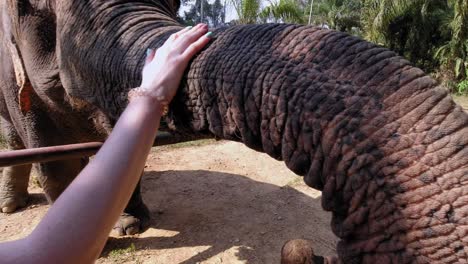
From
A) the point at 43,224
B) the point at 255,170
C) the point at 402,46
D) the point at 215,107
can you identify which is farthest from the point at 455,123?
the point at 402,46

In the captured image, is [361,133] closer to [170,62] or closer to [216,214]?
[170,62]

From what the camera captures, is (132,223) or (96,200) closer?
(96,200)

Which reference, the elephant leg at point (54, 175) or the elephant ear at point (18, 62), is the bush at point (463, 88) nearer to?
the elephant leg at point (54, 175)

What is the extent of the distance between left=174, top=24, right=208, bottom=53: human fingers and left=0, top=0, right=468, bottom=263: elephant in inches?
2.4

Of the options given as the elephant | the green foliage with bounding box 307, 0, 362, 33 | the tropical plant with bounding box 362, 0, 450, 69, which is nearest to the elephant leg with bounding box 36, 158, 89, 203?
the elephant

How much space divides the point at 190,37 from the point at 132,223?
2814 mm

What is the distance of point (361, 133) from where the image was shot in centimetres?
98

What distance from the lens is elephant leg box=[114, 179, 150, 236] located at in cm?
392

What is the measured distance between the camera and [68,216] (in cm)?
79

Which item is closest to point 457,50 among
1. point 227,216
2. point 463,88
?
point 463,88

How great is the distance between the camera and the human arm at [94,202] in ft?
2.44

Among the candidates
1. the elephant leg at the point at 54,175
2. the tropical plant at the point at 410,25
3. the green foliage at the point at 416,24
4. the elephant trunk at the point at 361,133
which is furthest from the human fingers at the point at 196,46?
the tropical plant at the point at 410,25

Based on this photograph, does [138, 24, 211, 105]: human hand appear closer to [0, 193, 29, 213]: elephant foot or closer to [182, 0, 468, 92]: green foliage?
[0, 193, 29, 213]: elephant foot

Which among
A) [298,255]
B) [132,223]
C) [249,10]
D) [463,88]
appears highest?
[249,10]
